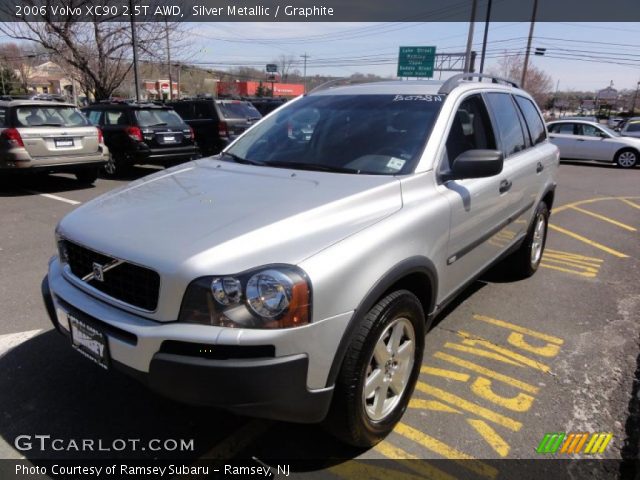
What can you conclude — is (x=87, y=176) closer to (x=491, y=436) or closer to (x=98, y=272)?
(x=98, y=272)

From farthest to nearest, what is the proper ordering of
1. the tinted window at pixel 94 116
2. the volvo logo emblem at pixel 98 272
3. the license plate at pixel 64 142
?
the tinted window at pixel 94 116, the license plate at pixel 64 142, the volvo logo emblem at pixel 98 272

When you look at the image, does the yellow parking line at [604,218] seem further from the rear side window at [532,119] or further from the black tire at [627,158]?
Answer: the black tire at [627,158]

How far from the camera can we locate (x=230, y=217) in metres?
2.23

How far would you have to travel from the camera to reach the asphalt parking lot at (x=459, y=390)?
2549mm

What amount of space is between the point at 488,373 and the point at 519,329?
84 cm

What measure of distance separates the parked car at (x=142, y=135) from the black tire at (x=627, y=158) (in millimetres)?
13930

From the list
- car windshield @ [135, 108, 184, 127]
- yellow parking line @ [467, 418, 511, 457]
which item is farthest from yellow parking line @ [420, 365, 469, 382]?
car windshield @ [135, 108, 184, 127]

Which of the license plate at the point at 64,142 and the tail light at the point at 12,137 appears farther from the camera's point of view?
the license plate at the point at 64,142

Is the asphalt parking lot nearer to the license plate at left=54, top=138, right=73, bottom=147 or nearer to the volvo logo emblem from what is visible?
the volvo logo emblem

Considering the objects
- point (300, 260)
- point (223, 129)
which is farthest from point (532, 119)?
point (223, 129)

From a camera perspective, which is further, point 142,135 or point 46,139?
point 142,135

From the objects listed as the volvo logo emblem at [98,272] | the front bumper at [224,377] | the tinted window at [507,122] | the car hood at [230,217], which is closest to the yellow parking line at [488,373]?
the car hood at [230,217]

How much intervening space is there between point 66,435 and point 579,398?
299 cm

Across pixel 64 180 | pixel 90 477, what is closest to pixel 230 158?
pixel 90 477
